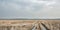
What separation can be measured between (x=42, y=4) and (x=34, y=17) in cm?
14

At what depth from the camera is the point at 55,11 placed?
0.92 m

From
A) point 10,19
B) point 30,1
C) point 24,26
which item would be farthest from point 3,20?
point 30,1

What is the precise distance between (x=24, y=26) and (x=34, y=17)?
115 mm

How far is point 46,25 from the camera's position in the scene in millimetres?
871

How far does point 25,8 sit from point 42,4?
0.50ft

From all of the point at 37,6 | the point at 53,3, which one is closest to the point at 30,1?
the point at 37,6

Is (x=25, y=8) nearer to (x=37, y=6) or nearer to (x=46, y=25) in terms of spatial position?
(x=37, y=6)

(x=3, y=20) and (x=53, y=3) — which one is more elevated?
(x=53, y=3)

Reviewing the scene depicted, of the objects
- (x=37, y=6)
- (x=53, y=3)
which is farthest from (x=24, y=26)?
(x=53, y=3)

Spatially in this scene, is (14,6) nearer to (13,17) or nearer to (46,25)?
(13,17)

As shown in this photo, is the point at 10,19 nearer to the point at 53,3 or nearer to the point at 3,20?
the point at 3,20

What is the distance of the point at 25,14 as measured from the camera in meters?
0.92

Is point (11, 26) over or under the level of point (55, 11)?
under

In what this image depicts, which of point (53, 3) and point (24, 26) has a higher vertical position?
point (53, 3)
